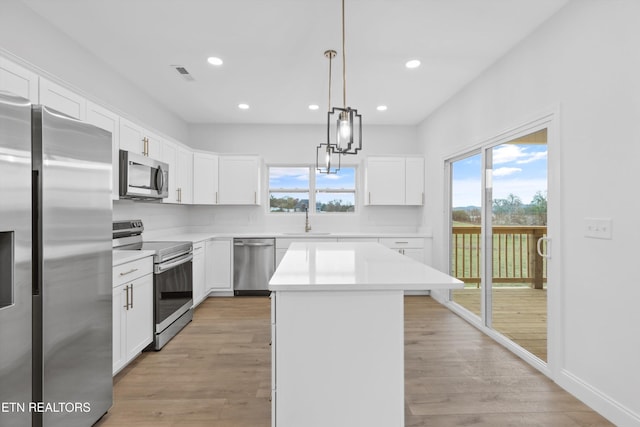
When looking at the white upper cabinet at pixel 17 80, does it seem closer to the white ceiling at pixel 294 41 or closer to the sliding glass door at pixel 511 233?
the white ceiling at pixel 294 41

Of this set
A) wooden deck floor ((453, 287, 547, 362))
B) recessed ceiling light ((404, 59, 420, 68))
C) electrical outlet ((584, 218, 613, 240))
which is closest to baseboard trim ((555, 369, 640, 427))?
wooden deck floor ((453, 287, 547, 362))

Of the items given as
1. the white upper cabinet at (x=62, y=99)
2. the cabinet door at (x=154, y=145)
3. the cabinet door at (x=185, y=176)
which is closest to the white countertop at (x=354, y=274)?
the white upper cabinet at (x=62, y=99)

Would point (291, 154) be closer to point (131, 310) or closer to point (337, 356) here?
point (131, 310)

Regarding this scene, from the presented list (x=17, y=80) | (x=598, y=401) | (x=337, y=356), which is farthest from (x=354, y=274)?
(x=17, y=80)

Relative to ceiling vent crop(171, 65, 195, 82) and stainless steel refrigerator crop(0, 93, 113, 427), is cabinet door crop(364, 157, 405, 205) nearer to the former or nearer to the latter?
ceiling vent crop(171, 65, 195, 82)

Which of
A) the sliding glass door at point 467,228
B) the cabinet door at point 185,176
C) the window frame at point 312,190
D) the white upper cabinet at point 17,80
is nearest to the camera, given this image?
the white upper cabinet at point 17,80

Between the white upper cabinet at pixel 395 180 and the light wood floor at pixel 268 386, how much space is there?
2233mm

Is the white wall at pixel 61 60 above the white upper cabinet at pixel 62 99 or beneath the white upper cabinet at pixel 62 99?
above

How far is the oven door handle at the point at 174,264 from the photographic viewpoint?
292 centimetres

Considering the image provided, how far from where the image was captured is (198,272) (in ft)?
13.6

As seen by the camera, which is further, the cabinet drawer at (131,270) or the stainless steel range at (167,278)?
the stainless steel range at (167,278)

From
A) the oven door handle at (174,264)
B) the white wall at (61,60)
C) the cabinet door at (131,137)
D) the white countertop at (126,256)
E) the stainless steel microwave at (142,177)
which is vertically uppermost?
the white wall at (61,60)

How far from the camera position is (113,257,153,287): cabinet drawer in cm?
235

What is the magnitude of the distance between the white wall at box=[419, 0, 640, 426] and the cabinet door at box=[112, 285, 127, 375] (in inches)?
128
